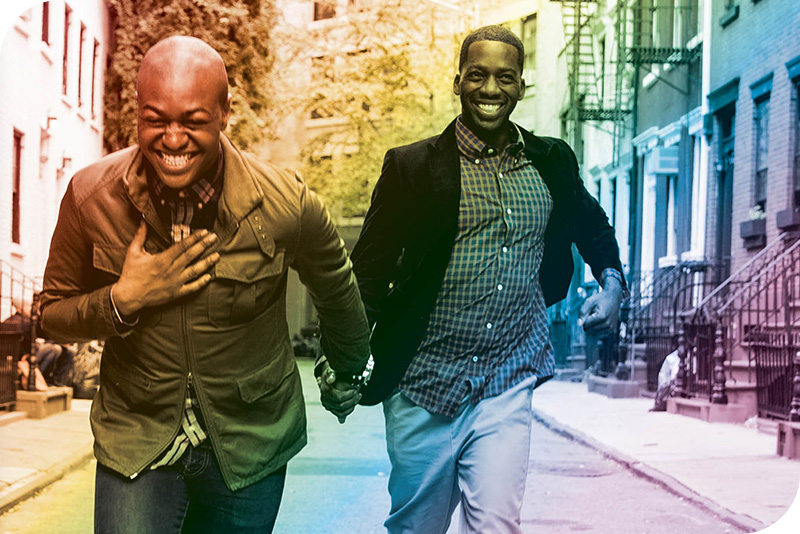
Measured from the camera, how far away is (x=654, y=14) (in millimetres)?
5527

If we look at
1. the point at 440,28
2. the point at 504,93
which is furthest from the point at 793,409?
the point at 504,93

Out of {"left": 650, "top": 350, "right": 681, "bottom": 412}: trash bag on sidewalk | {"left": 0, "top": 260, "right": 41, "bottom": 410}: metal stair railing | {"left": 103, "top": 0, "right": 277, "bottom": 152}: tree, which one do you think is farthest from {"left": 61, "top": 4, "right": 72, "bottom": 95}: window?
{"left": 650, "top": 350, "right": 681, "bottom": 412}: trash bag on sidewalk

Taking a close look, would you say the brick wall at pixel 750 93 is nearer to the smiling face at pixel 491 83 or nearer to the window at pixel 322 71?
the window at pixel 322 71

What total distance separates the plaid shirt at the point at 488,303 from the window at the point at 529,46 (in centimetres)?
178

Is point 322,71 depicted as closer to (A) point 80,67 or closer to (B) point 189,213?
(A) point 80,67

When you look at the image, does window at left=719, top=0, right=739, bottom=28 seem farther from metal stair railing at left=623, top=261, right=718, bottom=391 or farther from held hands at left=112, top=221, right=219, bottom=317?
held hands at left=112, top=221, right=219, bottom=317

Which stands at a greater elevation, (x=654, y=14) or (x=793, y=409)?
(x=654, y=14)

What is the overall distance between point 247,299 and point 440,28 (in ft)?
10.0

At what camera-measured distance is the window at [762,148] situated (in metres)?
5.70

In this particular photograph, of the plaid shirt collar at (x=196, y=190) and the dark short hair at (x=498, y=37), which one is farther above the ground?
the dark short hair at (x=498, y=37)

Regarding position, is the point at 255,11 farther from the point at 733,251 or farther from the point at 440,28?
the point at 733,251

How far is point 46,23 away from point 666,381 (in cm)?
437

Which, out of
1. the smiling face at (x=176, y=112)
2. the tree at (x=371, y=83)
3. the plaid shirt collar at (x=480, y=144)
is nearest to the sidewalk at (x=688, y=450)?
the tree at (x=371, y=83)

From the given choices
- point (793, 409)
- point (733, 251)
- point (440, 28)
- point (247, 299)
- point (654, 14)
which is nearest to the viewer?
point (247, 299)
